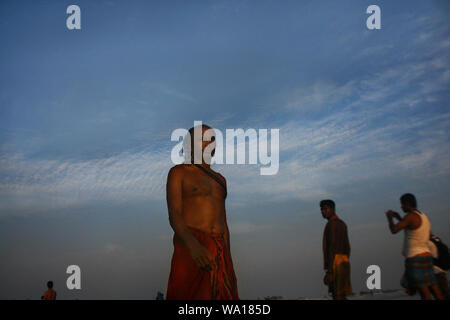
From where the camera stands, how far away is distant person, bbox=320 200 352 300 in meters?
5.92

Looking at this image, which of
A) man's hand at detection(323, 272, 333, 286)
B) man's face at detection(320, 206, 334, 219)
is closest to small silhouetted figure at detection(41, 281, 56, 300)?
man's hand at detection(323, 272, 333, 286)

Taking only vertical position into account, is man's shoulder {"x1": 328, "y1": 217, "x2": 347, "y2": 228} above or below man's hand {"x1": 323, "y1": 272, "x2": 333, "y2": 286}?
above

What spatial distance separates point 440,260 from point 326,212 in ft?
6.03

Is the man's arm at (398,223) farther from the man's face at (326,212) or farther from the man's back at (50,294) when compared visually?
the man's back at (50,294)

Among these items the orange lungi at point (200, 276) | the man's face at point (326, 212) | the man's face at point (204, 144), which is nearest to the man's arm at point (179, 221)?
the orange lungi at point (200, 276)

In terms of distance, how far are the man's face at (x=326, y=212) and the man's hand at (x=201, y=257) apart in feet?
12.0

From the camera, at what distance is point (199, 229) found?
128 inches

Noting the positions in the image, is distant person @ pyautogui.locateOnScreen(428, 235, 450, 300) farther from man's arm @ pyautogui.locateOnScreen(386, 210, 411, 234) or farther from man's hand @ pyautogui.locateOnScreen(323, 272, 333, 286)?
man's hand @ pyautogui.locateOnScreen(323, 272, 333, 286)

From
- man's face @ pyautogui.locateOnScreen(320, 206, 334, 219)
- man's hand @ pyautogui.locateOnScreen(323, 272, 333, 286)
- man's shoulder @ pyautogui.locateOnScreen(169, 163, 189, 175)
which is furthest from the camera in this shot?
man's face @ pyautogui.locateOnScreen(320, 206, 334, 219)

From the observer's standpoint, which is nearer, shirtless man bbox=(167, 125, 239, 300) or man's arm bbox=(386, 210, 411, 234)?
shirtless man bbox=(167, 125, 239, 300)

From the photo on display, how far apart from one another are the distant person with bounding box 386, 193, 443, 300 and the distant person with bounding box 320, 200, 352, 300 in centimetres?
145

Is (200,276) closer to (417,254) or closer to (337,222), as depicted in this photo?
(417,254)
